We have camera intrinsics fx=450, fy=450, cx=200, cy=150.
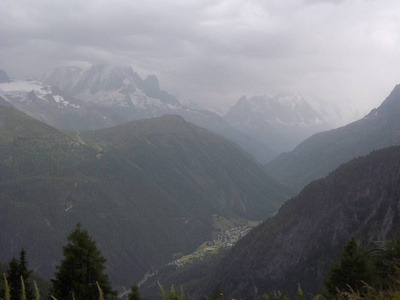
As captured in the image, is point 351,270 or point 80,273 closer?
point 80,273

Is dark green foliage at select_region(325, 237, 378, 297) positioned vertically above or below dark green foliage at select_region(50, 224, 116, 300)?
below

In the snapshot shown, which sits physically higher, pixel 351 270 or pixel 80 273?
pixel 80 273

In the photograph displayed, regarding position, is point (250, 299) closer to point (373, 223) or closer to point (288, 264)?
point (288, 264)

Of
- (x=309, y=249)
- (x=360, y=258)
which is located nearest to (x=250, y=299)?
(x=309, y=249)

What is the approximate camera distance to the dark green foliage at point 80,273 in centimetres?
3141

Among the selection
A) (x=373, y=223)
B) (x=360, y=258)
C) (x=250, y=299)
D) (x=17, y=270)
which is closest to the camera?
(x=17, y=270)

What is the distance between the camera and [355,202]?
192500 millimetres

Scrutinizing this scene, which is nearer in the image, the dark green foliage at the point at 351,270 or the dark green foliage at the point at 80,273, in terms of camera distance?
the dark green foliage at the point at 80,273

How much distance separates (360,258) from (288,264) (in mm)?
160462

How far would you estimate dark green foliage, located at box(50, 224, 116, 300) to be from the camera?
1236 inches

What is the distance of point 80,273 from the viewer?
1270 inches

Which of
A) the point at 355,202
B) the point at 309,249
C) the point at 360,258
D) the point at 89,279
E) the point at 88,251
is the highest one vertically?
the point at 88,251

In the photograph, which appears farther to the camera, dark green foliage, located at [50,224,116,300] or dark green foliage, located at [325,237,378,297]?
dark green foliage, located at [325,237,378,297]

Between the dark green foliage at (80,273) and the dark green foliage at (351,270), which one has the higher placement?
the dark green foliage at (80,273)
